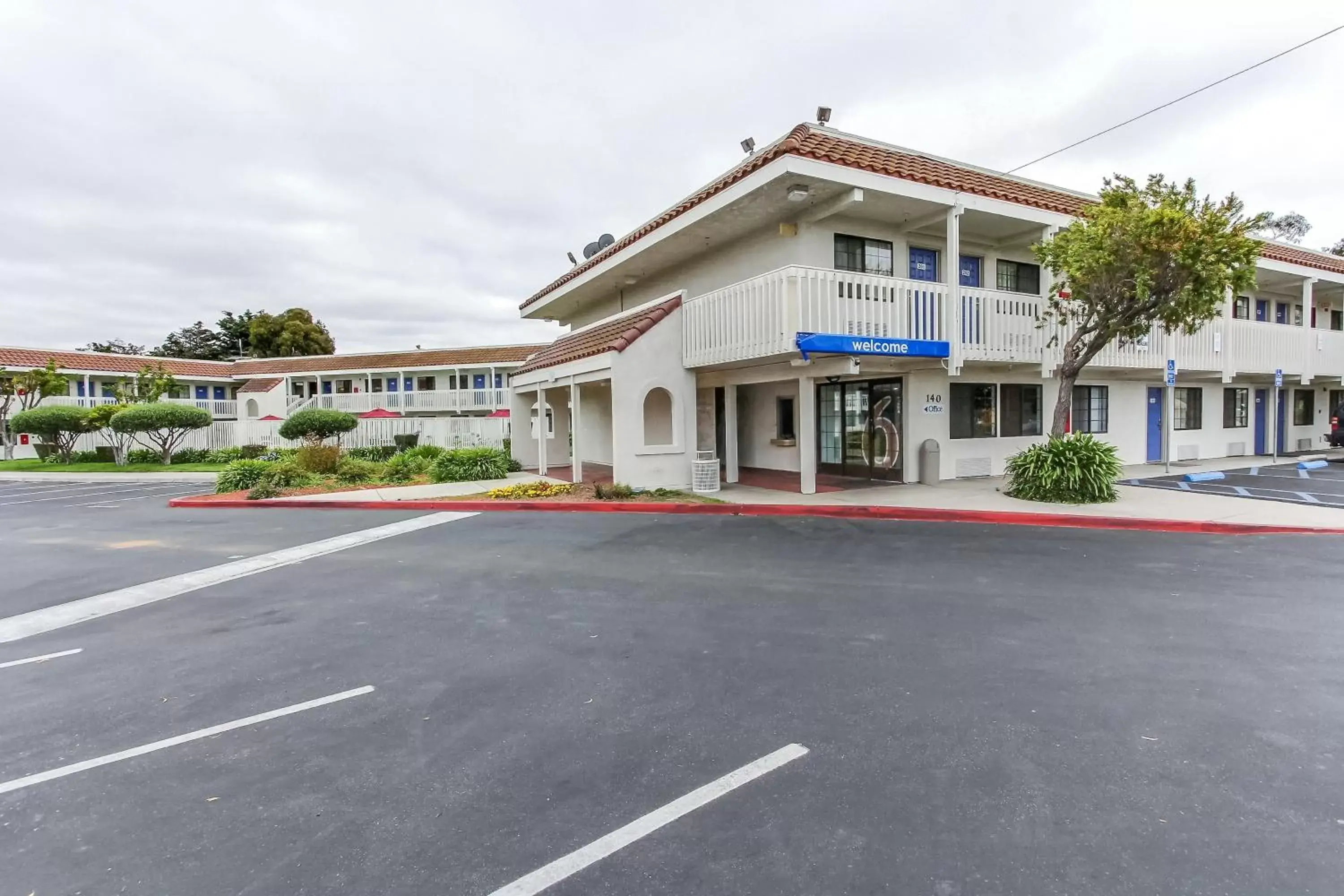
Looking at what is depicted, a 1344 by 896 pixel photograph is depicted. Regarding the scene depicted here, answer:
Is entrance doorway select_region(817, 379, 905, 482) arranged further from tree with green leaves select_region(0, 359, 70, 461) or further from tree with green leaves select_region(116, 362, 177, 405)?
tree with green leaves select_region(0, 359, 70, 461)

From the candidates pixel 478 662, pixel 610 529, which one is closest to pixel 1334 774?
pixel 478 662

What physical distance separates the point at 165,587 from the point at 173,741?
181 inches

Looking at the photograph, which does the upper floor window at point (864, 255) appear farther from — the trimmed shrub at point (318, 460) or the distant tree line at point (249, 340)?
the distant tree line at point (249, 340)

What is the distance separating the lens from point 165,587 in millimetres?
7312

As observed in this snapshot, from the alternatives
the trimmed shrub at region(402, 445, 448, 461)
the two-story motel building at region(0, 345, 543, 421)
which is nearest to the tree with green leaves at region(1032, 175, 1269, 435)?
the trimmed shrub at region(402, 445, 448, 461)

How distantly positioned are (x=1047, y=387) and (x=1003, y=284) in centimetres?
286

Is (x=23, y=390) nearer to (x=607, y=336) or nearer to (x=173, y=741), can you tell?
(x=607, y=336)

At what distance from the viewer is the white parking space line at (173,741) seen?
3.35 meters

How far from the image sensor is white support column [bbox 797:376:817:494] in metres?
12.5

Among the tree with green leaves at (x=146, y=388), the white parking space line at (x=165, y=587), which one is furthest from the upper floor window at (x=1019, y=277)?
the tree with green leaves at (x=146, y=388)

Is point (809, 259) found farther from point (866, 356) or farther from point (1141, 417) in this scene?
point (1141, 417)

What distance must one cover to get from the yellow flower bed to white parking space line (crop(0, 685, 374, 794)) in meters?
9.35

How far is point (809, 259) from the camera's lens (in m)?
12.9

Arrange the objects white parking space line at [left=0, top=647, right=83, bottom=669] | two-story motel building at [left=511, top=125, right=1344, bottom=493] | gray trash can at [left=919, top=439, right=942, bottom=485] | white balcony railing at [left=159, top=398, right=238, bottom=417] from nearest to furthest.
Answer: white parking space line at [left=0, top=647, right=83, bottom=669], two-story motel building at [left=511, top=125, right=1344, bottom=493], gray trash can at [left=919, top=439, right=942, bottom=485], white balcony railing at [left=159, top=398, right=238, bottom=417]
